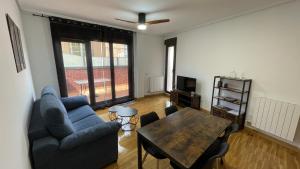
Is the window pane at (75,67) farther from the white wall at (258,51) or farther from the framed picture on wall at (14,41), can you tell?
the white wall at (258,51)

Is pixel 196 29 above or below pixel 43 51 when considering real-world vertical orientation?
above

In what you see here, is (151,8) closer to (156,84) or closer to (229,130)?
(229,130)

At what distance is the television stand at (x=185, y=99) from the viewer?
3977mm

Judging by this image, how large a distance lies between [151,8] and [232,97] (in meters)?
2.81

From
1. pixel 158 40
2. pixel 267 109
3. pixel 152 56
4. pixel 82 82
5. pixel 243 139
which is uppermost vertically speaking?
pixel 158 40

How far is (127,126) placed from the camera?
3094 millimetres

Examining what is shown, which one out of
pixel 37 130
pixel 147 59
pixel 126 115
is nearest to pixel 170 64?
pixel 147 59

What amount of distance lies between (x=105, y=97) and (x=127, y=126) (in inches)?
65.8

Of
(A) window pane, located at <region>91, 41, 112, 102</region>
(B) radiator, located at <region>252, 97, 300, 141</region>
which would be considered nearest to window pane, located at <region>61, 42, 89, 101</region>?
(A) window pane, located at <region>91, 41, 112, 102</region>

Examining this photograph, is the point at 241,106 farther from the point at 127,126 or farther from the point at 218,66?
the point at 127,126

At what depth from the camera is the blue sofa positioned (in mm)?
1477

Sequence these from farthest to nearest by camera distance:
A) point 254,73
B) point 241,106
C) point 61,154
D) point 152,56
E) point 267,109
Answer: point 152,56, point 241,106, point 254,73, point 267,109, point 61,154

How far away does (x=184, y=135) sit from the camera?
159cm

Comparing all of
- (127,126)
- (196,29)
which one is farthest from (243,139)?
(196,29)
